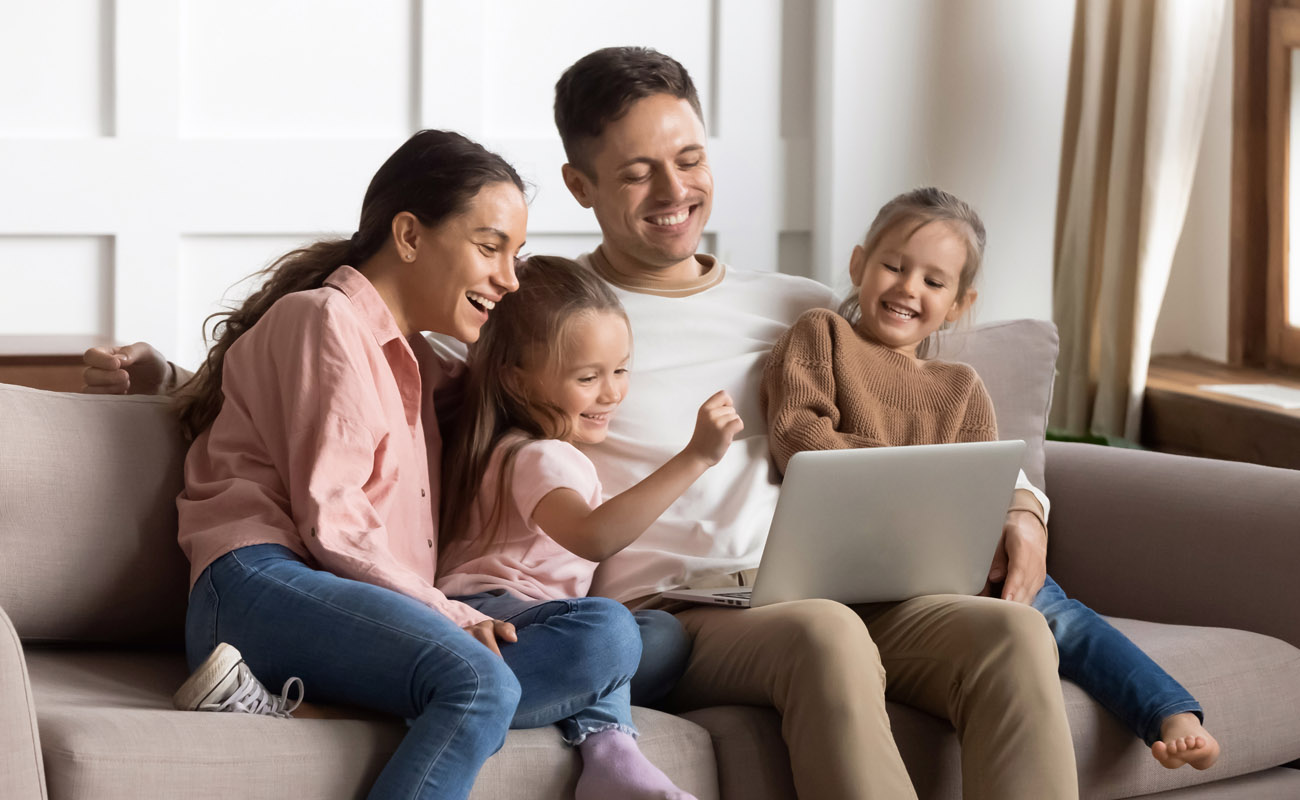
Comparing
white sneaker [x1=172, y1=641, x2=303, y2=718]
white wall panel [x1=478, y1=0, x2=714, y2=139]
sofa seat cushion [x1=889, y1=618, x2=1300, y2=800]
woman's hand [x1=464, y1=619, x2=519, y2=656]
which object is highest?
white wall panel [x1=478, y1=0, x2=714, y2=139]

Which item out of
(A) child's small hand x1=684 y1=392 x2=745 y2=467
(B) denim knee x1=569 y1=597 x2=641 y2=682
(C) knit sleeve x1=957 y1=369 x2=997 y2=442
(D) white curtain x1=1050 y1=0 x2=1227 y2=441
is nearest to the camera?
(B) denim knee x1=569 y1=597 x2=641 y2=682

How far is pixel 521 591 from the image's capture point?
5.09 feet

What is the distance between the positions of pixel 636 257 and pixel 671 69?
0.87ft

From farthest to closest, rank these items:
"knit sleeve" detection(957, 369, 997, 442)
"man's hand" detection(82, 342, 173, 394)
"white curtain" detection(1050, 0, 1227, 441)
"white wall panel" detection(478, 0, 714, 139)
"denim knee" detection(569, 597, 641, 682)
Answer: "white wall panel" detection(478, 0, 714, 139)
"white curtain" detection(1050, 0, 1227, 441)
"knit sleeve" detection(957, 369, 997, 442)
"man's hand" detection(82, 342, 173, 394)
"denim knee" detection(569, 597, 641, 682)

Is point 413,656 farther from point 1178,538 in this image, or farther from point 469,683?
point 1178,538

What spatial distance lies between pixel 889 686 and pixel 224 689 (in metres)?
0.75

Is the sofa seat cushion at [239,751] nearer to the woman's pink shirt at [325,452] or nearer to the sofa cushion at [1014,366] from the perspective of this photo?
the woman's pink shirt at [325,452]

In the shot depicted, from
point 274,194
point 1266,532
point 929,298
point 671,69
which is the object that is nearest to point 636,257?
point 671,69

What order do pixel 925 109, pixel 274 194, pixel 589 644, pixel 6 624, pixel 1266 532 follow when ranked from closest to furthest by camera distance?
pixel 6 624, pixel 589 644, pixel 1266 532, pixel 274 194, pixel 925 109

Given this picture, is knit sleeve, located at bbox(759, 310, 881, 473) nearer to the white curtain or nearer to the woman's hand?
the woman's hand

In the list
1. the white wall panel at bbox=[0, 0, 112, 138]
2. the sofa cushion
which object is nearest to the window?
the sofa cushion

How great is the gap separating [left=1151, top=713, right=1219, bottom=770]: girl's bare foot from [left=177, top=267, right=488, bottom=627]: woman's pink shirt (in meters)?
0.78

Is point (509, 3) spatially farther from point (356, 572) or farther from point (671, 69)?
point (356, 572)

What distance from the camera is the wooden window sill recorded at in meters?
2.42
